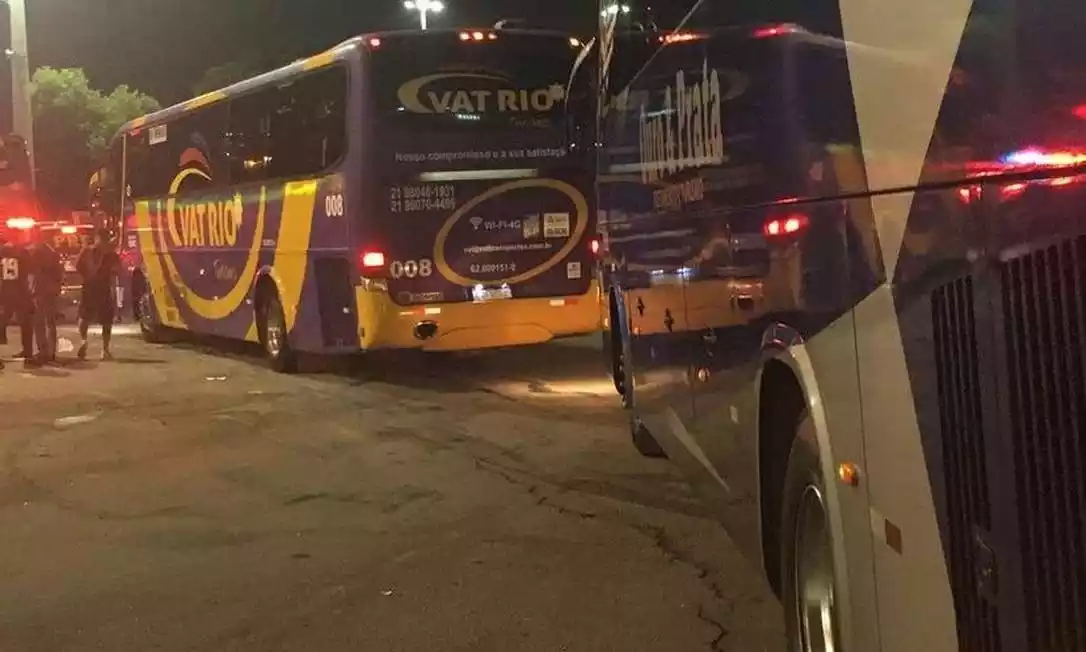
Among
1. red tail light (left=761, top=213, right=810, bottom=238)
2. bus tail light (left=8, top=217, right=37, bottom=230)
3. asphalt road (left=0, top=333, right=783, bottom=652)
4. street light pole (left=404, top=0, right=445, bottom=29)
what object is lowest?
asphalt road (left=0, top=333, right=783, bottom=652)

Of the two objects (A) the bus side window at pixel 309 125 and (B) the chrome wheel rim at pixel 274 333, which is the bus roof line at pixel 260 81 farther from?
(B) the chrome wheel rim at pixel 274 333

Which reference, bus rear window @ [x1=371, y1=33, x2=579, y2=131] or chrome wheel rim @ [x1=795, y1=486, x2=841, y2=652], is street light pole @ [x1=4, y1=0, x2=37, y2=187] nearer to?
bus rear window @ [x1=371, y1=33, x2=579, y2=131]

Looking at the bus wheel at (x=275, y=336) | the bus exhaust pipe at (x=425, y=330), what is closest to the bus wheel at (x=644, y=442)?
the bus exhaust pipe at (x=425, y=330)

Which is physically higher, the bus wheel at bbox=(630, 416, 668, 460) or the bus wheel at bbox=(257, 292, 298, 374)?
the bus wheel at bbox=(257, 292, 298, 374)

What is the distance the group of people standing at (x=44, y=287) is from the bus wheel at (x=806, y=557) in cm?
1495

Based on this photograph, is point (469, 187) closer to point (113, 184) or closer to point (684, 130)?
point (684, 130)

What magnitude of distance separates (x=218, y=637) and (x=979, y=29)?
4670 mm

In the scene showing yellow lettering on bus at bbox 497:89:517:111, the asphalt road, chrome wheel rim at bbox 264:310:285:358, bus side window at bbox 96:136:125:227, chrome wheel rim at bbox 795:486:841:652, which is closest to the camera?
chrome wheel rim at bbox 795:486:841:652

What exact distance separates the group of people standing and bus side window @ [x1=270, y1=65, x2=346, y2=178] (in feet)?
10.8

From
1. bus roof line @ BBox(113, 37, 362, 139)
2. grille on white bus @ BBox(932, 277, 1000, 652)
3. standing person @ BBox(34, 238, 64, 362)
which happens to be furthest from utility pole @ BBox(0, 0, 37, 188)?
grille on white bus @ BBox(932, 277, 1000, 652)

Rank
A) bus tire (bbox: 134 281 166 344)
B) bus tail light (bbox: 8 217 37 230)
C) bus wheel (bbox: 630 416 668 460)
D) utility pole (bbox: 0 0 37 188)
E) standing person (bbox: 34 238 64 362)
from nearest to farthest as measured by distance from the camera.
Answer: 1. bus wheel (bbox: 630 416 668 460)
2. standing person (bbox: 34 238 64 362)
3. bus tail light (bbox: 8 217 37 230)
4. bus tire (bbox: 134 281 166 344)
5. utility pole (bbox: 0 0 37 188)

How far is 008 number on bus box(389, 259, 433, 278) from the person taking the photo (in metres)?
14.8

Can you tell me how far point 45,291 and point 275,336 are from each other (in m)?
3.29

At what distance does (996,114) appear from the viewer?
2850 mm
